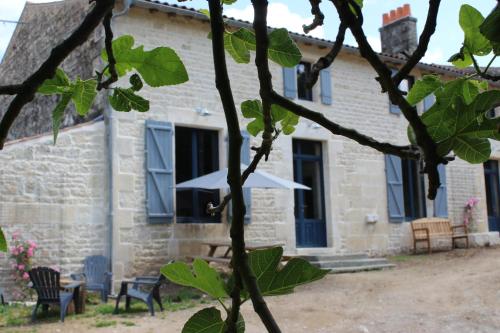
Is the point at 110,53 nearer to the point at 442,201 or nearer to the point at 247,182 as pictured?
the point at 247,182

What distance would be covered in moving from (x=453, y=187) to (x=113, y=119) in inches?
333

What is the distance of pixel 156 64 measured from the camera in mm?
698

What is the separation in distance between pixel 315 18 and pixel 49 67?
41cm

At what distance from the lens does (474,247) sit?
13.8m

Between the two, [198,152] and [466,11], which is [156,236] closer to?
[198,152]

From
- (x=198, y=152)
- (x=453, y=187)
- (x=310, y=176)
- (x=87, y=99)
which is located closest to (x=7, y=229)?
(x=198, y=152)

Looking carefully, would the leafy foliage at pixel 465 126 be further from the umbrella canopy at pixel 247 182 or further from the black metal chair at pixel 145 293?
the umbrella canopy at pixel 247 182

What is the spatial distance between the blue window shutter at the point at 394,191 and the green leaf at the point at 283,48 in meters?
12.1

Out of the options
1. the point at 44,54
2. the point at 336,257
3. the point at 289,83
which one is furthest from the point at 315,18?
the point at 44,54

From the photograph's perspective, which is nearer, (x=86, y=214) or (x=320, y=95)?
(x=86, y=214)

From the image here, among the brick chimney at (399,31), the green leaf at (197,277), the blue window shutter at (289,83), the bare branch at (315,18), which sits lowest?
the green leaf at (197,277)

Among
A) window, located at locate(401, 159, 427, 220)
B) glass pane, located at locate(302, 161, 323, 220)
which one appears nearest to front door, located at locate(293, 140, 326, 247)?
glass pane, located at locate(302, 161, 323, 220)

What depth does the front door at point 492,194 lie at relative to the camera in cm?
1546

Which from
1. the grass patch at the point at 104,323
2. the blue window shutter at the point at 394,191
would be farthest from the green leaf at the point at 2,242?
the blue window shutter at the point at 394,191
